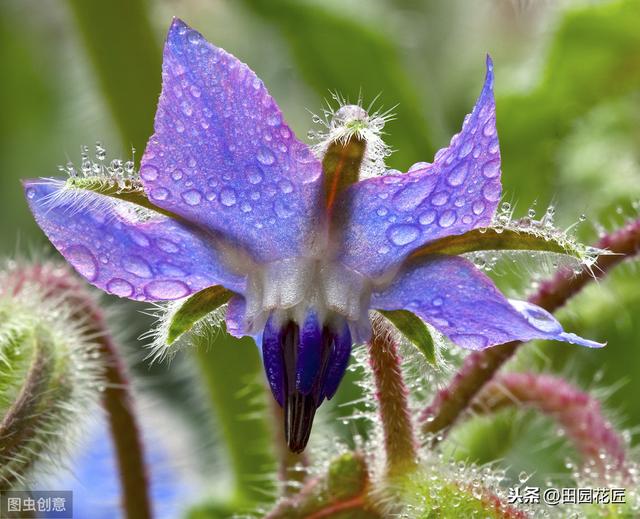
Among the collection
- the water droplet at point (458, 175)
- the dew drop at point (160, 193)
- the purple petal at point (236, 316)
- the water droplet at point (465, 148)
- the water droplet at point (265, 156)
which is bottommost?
the purple petal at point (236, 316)

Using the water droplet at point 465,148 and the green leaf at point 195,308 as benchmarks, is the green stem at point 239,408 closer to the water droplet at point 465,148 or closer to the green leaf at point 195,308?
the green leaf at point 195,308

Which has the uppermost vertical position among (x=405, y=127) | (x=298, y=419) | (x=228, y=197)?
(x=405, y=127)

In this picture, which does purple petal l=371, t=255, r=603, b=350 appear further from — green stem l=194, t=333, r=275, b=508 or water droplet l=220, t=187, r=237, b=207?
green stem l=194, t=333, r=275, b=508

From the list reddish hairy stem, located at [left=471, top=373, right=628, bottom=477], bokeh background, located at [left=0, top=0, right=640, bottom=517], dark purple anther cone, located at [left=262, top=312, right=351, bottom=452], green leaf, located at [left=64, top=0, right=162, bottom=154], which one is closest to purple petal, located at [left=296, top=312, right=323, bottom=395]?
dark purple anther cone, located at [left=262, top=312, right=351, bottom=452]

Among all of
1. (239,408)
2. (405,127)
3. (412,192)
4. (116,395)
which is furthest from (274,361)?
(405,127)

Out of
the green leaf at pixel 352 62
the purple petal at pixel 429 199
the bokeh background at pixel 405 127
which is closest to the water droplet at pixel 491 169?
the purple petal at pixel 429 199

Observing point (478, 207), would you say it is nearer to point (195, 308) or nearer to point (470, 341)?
point (470, 341)

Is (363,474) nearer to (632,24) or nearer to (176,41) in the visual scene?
(176,41)
